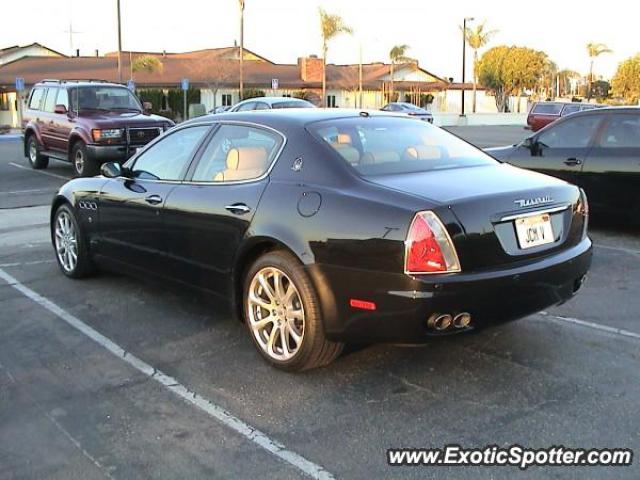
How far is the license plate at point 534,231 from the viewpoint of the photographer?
3918 mm

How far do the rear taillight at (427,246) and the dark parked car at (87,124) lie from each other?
10921 mm

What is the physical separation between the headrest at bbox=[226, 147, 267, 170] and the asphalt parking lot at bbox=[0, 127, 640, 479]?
3.21 ft

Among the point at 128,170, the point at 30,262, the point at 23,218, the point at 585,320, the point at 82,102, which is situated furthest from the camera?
the point at 82,102

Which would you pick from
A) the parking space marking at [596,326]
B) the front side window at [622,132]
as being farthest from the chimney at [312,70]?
the parking space marking at [596,326]

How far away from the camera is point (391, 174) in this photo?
4211mm

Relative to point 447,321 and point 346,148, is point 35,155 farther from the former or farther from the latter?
point 447,321

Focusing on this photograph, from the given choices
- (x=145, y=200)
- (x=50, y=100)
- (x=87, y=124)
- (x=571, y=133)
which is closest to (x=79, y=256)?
(x=145, y=200)

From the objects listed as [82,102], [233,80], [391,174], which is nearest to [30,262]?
[391,174]

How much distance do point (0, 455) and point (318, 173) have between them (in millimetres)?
2226

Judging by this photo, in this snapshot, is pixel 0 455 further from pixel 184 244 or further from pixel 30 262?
pixel 30 262

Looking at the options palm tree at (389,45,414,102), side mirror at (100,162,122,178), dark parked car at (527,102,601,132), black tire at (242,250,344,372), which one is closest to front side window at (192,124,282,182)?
black tire at (242,250,344,372)

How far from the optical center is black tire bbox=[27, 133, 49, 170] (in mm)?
16248

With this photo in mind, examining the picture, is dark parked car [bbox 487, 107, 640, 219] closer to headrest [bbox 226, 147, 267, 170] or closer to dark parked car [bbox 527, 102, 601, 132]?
headrest [bbox 226, 147, 267, 170]

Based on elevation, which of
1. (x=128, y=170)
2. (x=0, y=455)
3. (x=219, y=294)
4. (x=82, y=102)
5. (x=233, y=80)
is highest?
(x=233, y=80)
